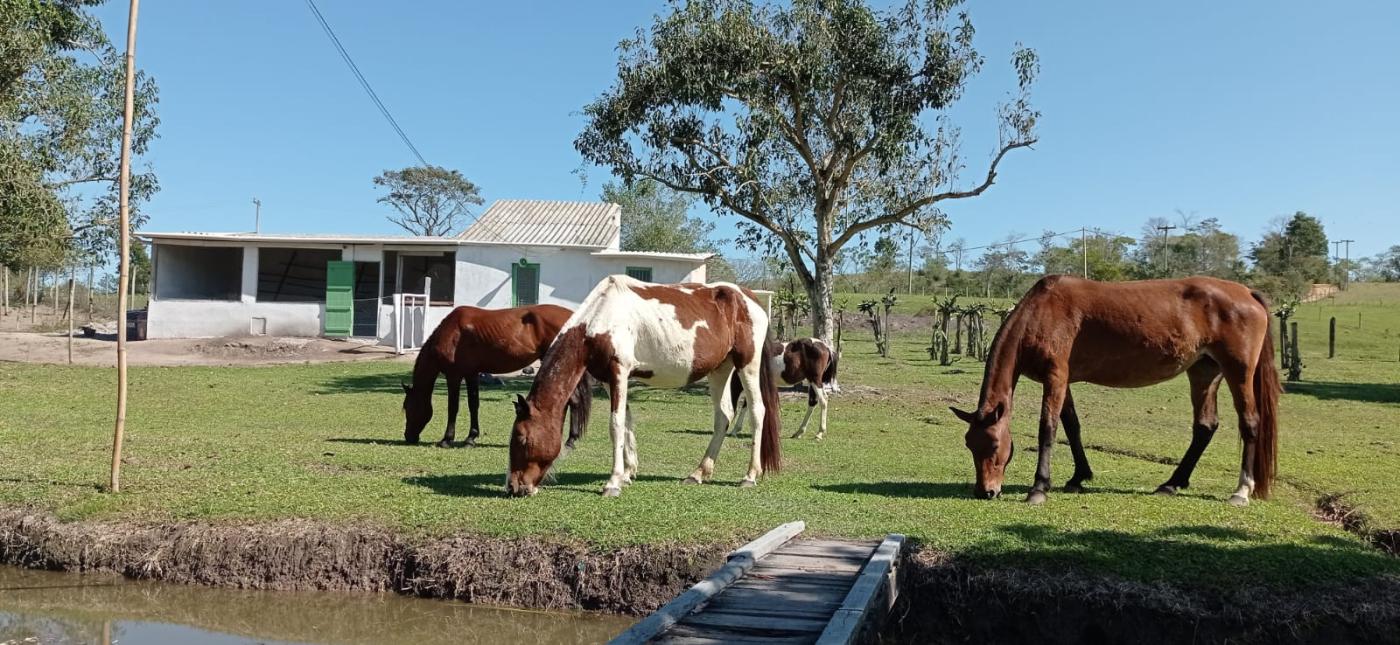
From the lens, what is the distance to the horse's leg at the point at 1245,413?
30.0ft

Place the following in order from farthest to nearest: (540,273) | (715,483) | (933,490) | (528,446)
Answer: (540,273)
(715,483)
(933,490)
(528,446)

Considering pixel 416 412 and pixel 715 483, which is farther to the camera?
pixel 416 412

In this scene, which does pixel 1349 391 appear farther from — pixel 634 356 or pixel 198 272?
pixel 198 272

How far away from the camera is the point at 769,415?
10102 mm

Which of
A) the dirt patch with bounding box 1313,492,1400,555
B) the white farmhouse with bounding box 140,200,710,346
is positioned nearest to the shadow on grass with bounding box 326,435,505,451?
the dirt patch with bounding box 1313,492,1400,555

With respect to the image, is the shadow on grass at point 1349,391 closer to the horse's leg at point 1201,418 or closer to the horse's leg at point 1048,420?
the horse's leg at point 1201,418

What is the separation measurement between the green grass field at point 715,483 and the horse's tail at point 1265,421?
0.40 metres

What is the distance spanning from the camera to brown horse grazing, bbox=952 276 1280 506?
912cm

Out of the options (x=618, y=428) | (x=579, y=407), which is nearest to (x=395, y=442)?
(x=579, y=407)

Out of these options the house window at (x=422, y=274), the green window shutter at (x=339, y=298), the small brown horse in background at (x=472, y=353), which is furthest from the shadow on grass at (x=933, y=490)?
the house window at (x=422, y=274)

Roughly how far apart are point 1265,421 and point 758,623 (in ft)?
21.1

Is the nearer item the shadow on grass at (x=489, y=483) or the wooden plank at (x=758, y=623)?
the wooden plank at (x=758, y=623)

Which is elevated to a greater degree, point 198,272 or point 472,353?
point 198,272

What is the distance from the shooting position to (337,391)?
1970cm
